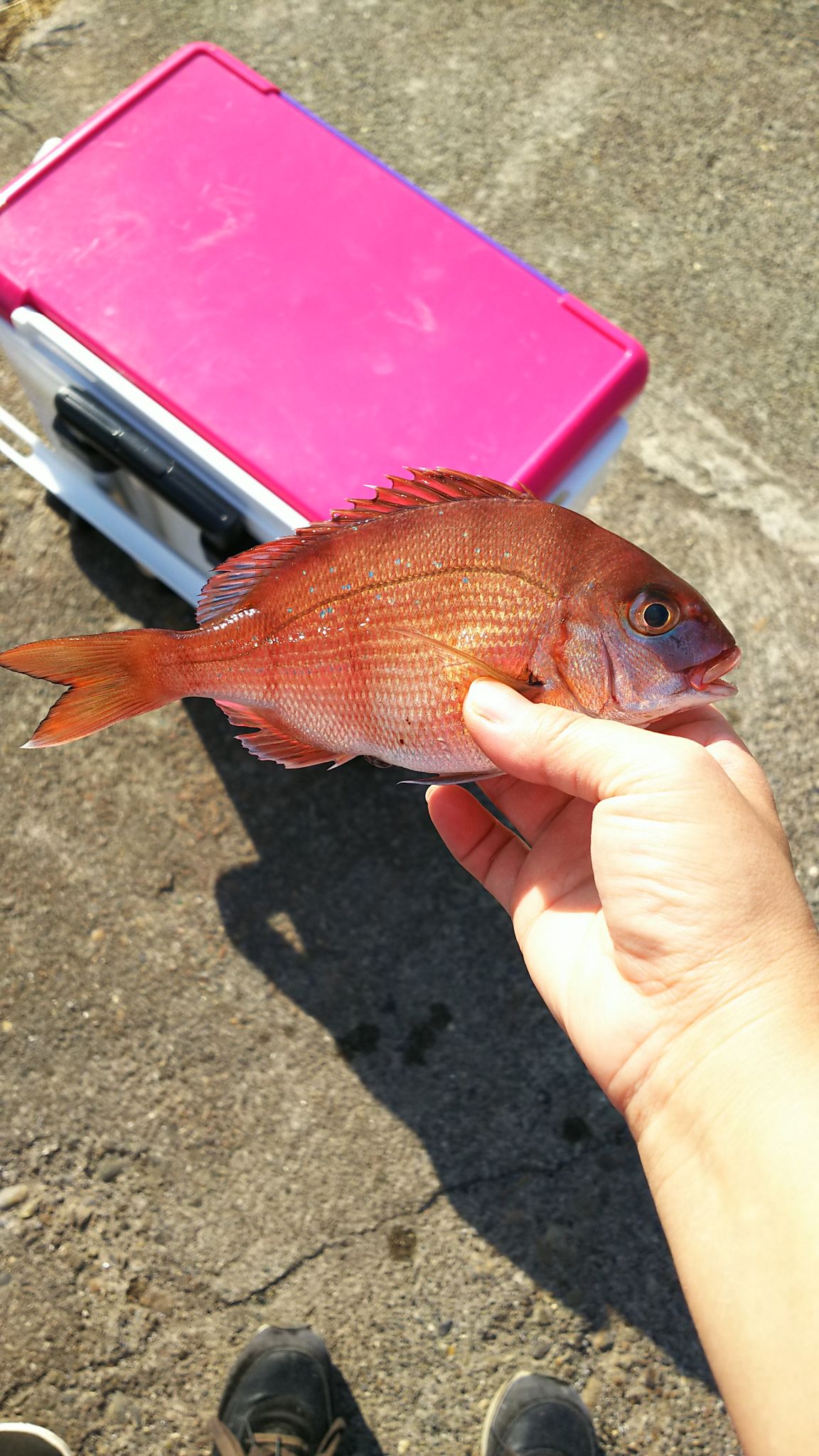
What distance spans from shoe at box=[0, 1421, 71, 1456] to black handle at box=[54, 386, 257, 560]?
245 centimetres

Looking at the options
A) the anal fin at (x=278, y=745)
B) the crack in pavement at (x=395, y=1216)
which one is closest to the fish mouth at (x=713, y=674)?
the anal fin at (x=278, y=745)

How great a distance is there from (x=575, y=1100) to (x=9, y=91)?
445 cm

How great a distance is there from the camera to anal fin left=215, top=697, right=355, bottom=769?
203 cm

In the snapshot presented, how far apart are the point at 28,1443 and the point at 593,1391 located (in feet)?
5.22

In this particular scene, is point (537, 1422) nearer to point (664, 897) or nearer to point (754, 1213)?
point (754, 1213)

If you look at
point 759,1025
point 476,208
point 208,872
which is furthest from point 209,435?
point 476,208

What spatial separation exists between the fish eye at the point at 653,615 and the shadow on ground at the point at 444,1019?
1549 millimetres

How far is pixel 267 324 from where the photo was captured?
100 inches

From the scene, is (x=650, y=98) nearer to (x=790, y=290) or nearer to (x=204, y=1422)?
(x=790, y=290)

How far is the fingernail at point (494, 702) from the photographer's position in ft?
5.94

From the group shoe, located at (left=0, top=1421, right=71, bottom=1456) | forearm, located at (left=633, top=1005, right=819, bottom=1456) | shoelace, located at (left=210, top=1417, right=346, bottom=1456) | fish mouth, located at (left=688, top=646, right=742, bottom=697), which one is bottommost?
shoelace, located at (left=210, top=1417, right=346, bottom=1456)

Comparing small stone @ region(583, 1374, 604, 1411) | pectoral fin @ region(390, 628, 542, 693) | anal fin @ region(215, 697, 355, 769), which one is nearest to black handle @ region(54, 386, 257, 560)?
anal fin @ region(215, 697, 355, 769)

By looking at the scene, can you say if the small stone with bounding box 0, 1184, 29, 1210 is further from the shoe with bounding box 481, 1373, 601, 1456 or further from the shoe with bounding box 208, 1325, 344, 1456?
the shoe with bounding box 481, 1373, 601, 1456

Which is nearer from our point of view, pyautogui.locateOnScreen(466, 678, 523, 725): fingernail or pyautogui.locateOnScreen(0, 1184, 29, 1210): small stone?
pyautogui.locateOnScreen(466, 678, 523, 725): fingernail
